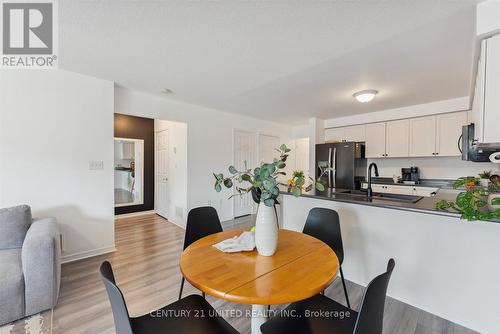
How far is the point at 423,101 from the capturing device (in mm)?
3799

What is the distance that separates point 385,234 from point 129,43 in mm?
3106

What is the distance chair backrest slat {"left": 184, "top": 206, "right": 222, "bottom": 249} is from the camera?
194 cm

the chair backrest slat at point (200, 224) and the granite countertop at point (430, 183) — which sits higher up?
the granite countertop at point (430, 183)

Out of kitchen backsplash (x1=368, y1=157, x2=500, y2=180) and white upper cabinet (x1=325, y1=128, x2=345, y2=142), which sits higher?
white upper cabinet (x1=325, y1=128, x2=345, y2=142)

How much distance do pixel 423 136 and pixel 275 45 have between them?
3521 millimetres

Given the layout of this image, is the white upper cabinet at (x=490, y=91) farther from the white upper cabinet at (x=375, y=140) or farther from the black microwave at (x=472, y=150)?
the white upper cabinet at (x=375, y=140)

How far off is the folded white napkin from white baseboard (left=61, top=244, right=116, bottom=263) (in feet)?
8.05

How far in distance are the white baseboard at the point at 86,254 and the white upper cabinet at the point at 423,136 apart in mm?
5336

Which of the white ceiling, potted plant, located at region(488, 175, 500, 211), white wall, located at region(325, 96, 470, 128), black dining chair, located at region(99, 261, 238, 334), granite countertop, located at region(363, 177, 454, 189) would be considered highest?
the white ceiling

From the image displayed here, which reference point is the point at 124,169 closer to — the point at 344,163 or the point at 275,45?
the point at 275,45

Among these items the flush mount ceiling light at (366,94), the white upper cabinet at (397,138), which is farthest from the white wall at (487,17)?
the white upper cabinet at (397,138)

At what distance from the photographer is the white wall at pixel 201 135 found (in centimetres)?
357

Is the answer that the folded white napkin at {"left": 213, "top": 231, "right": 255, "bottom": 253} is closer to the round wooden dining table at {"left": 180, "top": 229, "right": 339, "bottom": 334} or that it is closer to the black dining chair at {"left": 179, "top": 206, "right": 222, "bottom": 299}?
the round wooden dining table at {"left": 180, "top": 229, "right": 339, "bottom": 334}

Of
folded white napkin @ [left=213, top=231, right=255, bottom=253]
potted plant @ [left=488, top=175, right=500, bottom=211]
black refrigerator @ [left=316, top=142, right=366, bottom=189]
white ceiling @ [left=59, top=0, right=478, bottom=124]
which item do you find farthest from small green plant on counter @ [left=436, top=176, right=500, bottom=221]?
black refrigerator @ [left=316, top=142, right=366, bottom=189]
